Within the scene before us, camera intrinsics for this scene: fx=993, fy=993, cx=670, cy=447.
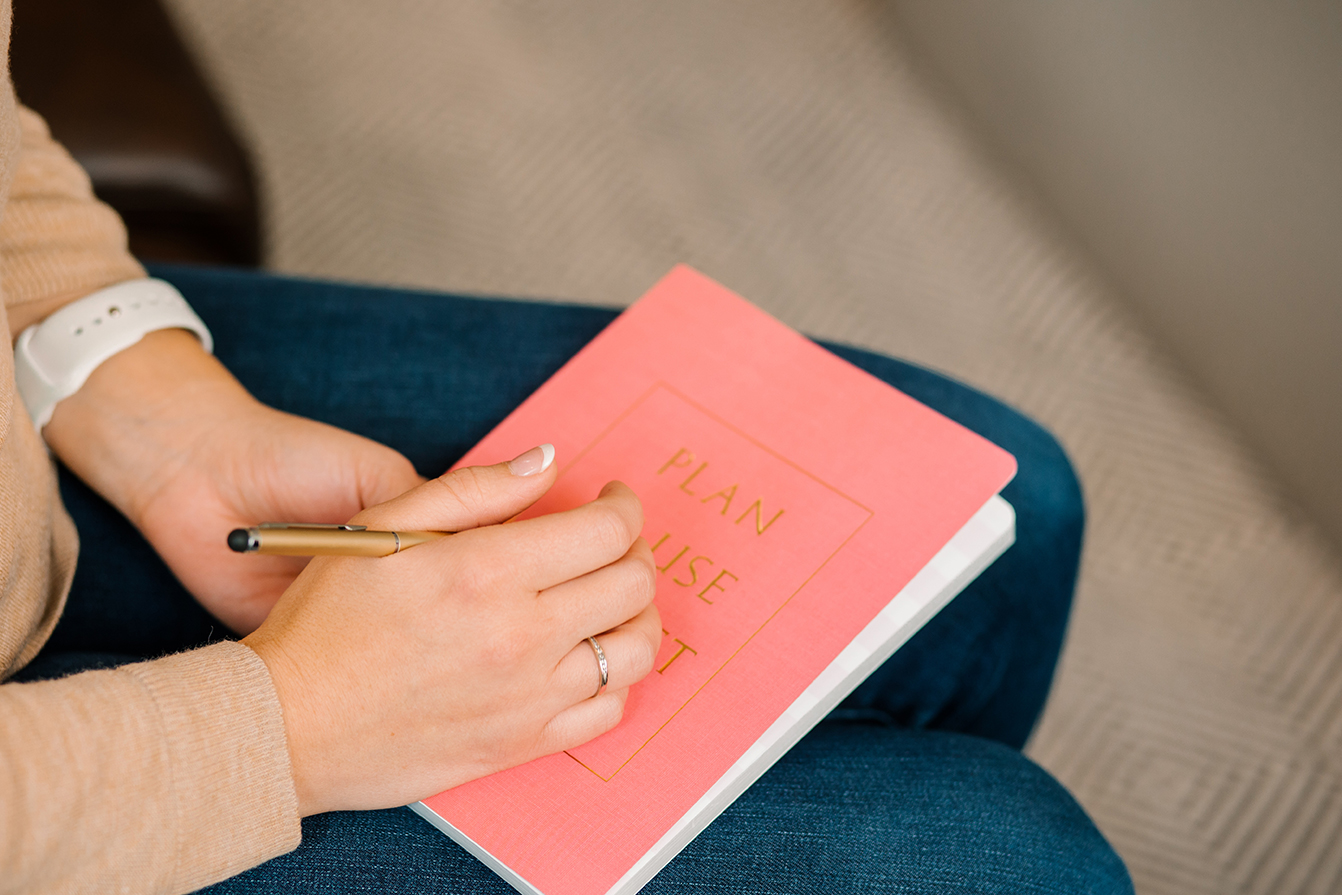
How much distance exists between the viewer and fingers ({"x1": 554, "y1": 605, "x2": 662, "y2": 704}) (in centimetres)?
45

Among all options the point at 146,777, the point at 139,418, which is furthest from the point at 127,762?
the point at 139,418

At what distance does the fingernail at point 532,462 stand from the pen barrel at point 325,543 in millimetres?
63

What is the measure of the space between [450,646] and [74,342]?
319 mm

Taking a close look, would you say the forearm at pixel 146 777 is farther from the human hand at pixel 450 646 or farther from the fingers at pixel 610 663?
the fingers at pixel 610 663

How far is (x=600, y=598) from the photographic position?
0.45m

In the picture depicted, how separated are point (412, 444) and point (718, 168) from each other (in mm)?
768

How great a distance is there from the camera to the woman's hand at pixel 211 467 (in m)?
0.55

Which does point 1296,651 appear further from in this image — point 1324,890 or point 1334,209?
point 1334,209

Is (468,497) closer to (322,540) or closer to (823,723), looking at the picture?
(322,540)

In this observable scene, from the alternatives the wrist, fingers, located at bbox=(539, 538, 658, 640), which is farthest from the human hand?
the wrist

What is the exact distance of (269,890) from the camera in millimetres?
459

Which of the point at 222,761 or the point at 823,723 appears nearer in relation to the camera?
the point at 222,761

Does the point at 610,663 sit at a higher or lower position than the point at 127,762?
higher

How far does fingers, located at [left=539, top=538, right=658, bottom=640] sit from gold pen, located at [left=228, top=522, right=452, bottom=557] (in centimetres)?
6
